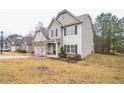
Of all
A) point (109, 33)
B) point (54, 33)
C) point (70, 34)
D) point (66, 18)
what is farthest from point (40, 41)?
point (109, 33)

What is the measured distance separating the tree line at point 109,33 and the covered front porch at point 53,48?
806cm

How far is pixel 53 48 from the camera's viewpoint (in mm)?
21656

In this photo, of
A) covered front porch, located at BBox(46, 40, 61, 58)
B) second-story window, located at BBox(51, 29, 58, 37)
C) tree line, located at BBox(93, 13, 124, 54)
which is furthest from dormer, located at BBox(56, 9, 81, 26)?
tree line, located at BBox(93, 13, 124, 54)

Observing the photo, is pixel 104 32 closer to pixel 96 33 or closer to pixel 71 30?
pixel 96 33

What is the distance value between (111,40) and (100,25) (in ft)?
10.5

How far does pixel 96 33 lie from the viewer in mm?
27562

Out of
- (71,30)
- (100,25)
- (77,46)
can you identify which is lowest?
(77,46)

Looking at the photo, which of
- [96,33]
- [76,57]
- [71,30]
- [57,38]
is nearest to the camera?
[76,57]

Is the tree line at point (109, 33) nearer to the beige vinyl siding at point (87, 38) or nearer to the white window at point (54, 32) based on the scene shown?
the beige vinyl siding at point (87, 38)

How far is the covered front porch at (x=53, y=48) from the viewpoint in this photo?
20078mm

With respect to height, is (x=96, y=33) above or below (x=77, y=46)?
above

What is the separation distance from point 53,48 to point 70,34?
409cm

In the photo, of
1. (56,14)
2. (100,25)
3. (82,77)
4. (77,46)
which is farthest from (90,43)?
(82,77)

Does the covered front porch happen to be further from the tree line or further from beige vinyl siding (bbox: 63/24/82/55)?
the tree line
